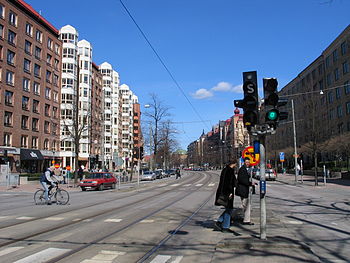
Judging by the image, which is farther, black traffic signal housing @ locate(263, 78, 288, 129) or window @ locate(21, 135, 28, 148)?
window @ locate(21, 135, 28, 148)

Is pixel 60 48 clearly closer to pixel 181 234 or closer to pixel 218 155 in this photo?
pixel 181 234

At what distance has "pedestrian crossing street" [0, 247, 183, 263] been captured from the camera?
242 inches

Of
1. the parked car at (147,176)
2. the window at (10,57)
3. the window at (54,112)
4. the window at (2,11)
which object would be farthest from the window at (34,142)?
the window at (2,11)

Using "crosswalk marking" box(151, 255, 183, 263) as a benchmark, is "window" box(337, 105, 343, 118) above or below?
above

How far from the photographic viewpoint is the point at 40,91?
56562 mm

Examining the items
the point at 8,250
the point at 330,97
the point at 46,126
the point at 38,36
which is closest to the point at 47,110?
the point at 46,126

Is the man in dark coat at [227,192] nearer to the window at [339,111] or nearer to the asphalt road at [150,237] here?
the asphalt road at [150,237]

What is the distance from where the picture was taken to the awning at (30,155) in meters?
50.0

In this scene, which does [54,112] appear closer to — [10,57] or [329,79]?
[10,57]

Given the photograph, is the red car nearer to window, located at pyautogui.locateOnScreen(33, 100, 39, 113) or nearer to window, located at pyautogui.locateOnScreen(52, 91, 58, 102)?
window, located at pyautogui.locateOnScreen(33, 100, 39, 113)

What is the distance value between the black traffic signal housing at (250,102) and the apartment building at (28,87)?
135ft

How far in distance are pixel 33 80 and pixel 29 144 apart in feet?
32.3

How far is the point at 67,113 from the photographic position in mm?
64312

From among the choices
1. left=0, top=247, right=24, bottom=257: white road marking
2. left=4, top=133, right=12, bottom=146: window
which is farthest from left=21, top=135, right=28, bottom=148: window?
left=0, top=247, right=24, bottom=257: white road marking
